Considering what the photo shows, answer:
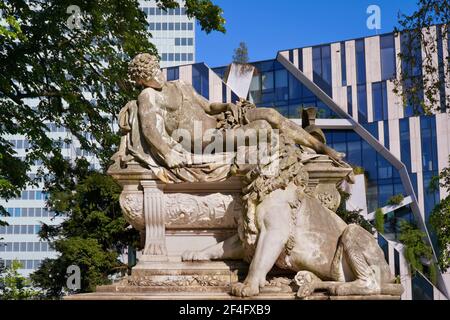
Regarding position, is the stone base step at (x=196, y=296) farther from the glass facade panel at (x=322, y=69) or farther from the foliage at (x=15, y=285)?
the glass facade panel at (x=322, y=69)

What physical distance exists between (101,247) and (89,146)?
30.3 feet

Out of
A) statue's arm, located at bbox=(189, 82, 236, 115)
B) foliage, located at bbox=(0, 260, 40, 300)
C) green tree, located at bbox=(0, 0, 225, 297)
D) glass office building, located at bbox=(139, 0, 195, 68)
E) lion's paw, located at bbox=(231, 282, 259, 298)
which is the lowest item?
foliage, located at bbox=(0, 260, 40, 300)

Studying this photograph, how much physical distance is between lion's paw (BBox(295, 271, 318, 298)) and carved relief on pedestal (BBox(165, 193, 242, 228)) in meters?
1.01

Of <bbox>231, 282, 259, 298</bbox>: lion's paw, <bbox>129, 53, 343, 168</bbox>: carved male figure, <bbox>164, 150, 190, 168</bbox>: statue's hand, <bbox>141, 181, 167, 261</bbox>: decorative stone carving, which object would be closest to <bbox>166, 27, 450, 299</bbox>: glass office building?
<bbox>129, 53, 343, 168</bbox>: carved male figure

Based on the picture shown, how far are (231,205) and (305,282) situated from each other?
48.1 inches

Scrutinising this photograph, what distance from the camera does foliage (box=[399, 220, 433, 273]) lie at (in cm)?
3948

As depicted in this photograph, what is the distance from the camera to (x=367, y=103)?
45875 millimetres

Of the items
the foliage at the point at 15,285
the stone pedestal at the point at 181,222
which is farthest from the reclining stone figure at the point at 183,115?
the foliage at the point at 15,285

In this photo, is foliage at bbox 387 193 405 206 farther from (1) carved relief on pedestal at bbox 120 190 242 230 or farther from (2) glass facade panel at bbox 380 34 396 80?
(1) carved relief on pedestal at bbox 120 190 242 230

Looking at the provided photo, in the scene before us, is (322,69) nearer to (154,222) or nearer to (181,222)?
(181,222)

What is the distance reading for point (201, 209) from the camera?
271 inches

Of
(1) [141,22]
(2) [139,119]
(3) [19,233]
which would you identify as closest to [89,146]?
(1) [141,22]

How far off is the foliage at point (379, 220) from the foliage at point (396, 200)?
1.24m
